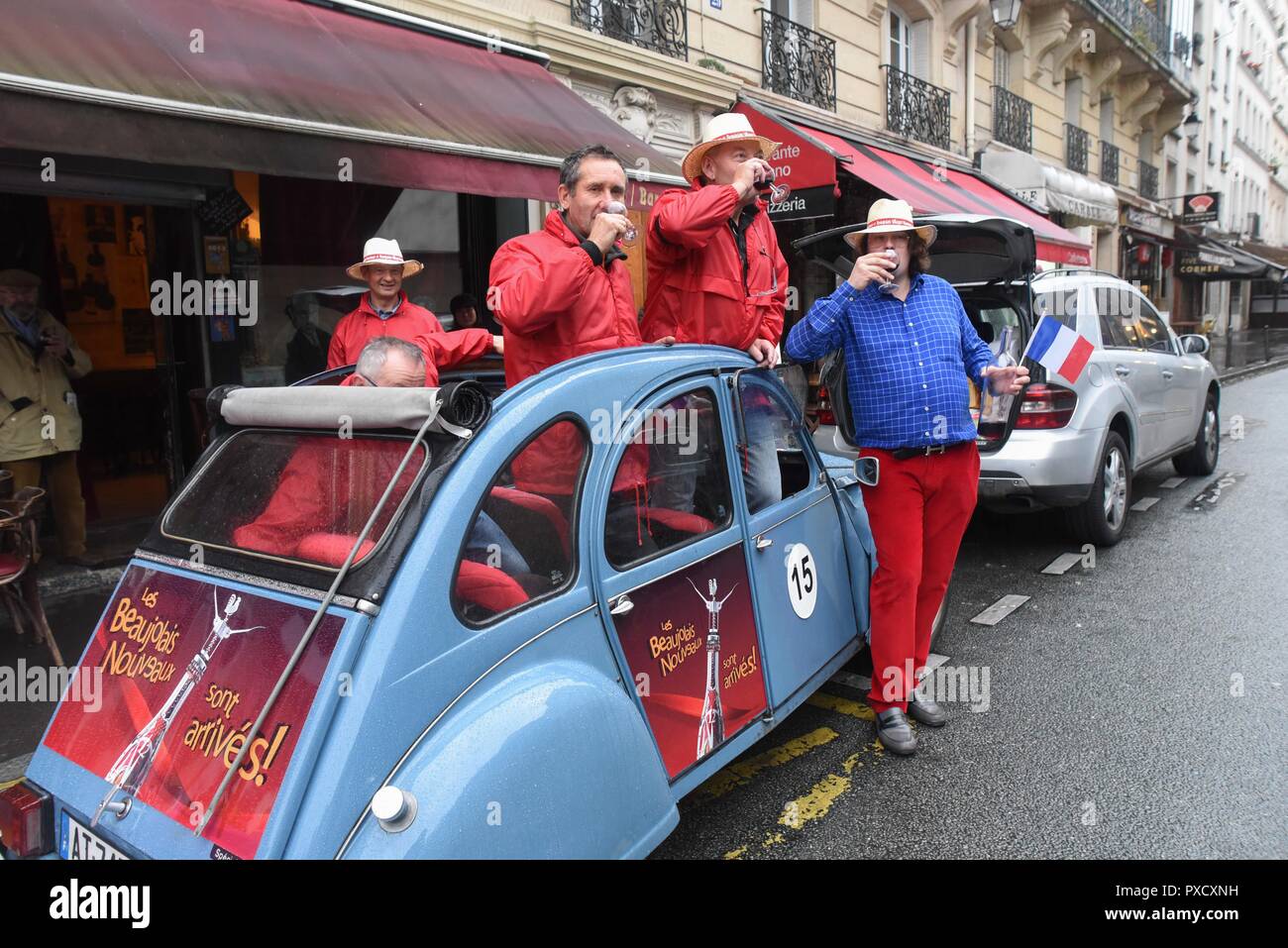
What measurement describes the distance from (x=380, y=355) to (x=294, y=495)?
0.66 m

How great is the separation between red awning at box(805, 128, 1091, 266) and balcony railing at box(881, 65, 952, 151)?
0.59 metres

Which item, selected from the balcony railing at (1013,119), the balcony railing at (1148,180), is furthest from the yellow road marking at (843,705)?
the balcony railing at (1148,180)

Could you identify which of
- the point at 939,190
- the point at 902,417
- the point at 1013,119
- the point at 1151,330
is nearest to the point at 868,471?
the point at 902,417

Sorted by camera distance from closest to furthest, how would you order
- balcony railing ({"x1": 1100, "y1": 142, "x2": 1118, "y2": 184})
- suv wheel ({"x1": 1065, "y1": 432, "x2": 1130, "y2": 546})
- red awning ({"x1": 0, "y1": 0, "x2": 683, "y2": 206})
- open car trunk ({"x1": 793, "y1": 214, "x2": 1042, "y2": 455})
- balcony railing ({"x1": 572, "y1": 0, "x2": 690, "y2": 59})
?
red awning ({"x1": 0, "y1": 0, "x2": 683, "y2": 206}), open car trunk ({"x1": 793, "y1": 214, "x2": 1042, "y2": 455}), suv wheel ({"x1": 1065, "y1": 432, "x2": 1130, "y2": 546}), balcony railing ({"x1": 572, "y1": 0, "x2": 690, "y2": 59}), balcony railing ({"x1": 1100, "y1": 142, "x2": 1118, "y2": 184})

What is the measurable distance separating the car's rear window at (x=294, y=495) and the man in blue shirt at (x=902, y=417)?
186 centimetres

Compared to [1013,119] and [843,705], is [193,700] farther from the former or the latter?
[1013,119]

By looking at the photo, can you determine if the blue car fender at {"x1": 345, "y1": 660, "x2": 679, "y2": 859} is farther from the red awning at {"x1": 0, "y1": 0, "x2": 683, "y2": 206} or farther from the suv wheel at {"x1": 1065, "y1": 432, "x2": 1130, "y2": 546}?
the suv wheel at {"x1": 1065, "y1": 432, "x2": 1130, "y2": 546}

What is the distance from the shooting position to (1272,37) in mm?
43594

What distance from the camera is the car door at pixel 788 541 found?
2943mm

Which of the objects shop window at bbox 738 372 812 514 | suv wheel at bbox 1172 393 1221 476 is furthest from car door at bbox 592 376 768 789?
suv wheel at bbox 1172 393 1221 476

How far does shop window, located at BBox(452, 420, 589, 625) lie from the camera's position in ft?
6.74

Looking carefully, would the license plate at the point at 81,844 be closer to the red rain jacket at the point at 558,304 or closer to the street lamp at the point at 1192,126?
the red rain jacket at the point at 558,304

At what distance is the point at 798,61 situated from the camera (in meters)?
11.5
